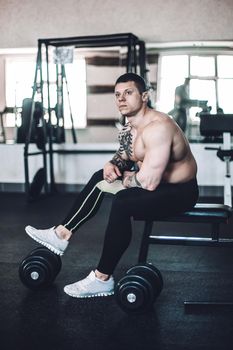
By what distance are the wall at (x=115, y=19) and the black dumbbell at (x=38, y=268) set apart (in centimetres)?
366

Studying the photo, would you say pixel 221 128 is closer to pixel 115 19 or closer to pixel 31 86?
pixel 115 19

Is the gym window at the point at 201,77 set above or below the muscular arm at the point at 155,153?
above

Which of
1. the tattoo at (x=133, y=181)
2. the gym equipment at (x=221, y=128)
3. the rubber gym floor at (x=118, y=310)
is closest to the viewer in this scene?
the rubber gym floor at (x=118, y=310)

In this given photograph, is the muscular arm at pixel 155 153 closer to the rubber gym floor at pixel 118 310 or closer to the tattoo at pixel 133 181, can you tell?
the tattoo at pixel 133 181

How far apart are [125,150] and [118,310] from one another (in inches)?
29.5

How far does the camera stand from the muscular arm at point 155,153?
210 cm

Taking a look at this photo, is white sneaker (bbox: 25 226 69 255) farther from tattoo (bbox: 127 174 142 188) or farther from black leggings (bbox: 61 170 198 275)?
tattoo (bbox: 127 174 142 188)

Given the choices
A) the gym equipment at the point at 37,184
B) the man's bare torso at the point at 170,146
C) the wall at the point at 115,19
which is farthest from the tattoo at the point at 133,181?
the wall at the point at 115,19

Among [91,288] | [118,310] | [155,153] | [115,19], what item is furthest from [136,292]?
[115,19]

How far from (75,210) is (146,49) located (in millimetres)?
3500

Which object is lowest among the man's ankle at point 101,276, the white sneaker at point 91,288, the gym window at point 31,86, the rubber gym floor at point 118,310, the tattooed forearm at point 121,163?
the rubber gym floor at point 118,310

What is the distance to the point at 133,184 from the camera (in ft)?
7.31

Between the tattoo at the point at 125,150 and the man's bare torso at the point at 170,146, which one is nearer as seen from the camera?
the man's bare torso at the point at 170,146

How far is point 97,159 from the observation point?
18.7 feet
